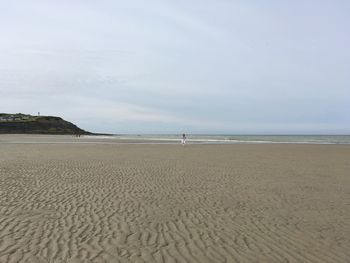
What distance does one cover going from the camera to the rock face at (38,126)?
105 m

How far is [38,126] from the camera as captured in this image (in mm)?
110625

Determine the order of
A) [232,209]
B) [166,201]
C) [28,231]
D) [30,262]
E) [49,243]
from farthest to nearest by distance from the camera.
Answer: [166,201], [232,209], [28,231], [49,243], [30,262]

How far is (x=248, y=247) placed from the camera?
7.04 metres

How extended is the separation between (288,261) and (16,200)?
26.1 feet

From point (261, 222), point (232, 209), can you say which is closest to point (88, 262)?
point (261, 222)

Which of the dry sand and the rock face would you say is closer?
the dry sand

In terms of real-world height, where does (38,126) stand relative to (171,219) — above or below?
above

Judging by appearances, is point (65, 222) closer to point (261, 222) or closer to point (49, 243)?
point (49, 243)

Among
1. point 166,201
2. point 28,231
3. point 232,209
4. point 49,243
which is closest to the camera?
point 49,243

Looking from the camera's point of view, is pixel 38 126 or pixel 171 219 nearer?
pixel 171 219

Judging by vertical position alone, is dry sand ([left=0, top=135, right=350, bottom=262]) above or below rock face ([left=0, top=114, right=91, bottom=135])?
below

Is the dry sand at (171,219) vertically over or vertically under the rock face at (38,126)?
under

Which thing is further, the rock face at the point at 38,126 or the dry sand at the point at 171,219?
the rock face at the point at 38,126

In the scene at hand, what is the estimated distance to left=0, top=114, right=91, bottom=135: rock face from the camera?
4116 inches
